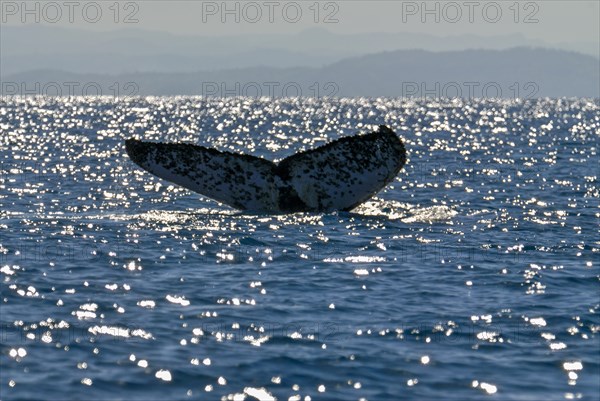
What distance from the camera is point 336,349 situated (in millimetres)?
13734

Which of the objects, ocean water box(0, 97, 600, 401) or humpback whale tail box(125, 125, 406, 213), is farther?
humpback whale tail box(125, 125, 406, 213)

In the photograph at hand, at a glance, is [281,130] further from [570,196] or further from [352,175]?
[352,175]

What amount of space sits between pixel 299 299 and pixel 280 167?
273 inches

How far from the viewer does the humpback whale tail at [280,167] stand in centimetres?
2270

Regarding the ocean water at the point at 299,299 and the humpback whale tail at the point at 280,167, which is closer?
the ocean water at the point at 299,299

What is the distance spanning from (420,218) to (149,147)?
266 inches

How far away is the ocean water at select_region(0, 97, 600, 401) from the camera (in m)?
12.5

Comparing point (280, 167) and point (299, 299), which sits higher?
point (280, 167)

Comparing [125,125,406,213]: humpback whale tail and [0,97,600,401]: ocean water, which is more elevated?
[125,125,406,213]: humpback whale tail

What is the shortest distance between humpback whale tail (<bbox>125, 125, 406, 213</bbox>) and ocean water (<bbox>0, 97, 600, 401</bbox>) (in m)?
0.80

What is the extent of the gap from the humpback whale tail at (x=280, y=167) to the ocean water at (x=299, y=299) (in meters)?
0.80

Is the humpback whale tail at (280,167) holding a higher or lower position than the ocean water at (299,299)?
higher

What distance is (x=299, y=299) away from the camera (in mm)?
16594

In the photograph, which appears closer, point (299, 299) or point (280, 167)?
point (299, 299)
